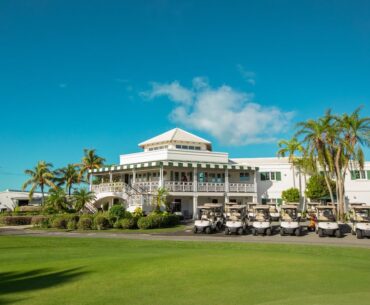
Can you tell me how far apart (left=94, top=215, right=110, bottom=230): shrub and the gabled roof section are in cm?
1358

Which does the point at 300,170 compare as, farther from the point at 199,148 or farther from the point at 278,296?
the point at 278,296

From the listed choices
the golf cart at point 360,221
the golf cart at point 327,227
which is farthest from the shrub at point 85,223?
the golf cart at point 360,221

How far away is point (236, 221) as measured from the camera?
22.7 metres

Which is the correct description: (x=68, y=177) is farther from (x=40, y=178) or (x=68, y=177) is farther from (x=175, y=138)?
(x=175, y=138)

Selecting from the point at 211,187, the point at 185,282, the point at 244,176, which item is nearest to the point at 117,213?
the point at 211,187

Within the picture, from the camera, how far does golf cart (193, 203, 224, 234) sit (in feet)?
77.4

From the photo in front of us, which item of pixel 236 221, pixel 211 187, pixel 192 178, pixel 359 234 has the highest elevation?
pixel 192 178

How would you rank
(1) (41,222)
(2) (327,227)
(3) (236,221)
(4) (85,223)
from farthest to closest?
(1) (41,222) < (4) (85,223) < (3) (236,221) < (2) (327,227)

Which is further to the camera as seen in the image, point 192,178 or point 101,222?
point 192,178

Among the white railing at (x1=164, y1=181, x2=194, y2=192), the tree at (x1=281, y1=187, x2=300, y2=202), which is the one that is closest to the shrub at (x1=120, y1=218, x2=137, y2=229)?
the white railing at (x1=164, y1=181, x2=194, y2=192)

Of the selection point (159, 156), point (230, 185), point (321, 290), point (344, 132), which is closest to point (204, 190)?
point (230, 185)

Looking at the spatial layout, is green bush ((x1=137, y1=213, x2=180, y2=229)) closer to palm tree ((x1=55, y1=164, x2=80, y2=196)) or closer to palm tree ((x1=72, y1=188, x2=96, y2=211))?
palm tree ((x1=72, y1=188, x2=96, y2=211))

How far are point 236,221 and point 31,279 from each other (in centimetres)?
1579

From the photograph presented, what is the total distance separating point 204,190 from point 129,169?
312 inches
